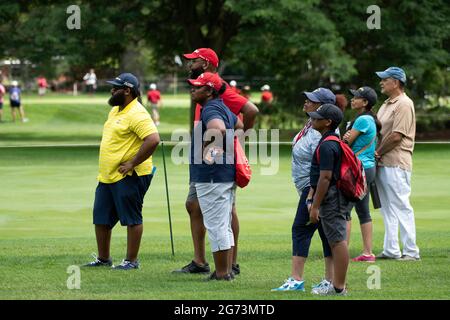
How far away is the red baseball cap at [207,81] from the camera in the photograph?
32.7 feet

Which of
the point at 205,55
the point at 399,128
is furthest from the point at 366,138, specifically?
the point at 205,55

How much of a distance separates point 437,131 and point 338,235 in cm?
3063

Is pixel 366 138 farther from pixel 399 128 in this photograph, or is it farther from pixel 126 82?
pixel 126 82

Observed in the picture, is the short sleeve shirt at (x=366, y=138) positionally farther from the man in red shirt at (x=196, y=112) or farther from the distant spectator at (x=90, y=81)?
the distant spectator at (x=90, y=81)

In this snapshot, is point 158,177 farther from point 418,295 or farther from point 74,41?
point 418,295

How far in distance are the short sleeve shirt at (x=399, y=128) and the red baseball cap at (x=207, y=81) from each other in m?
2.72

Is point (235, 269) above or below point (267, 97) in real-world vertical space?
above

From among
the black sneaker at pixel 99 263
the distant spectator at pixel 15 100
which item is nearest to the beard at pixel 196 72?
the black sneaker at pixel 99 263

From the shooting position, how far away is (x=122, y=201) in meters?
10.8

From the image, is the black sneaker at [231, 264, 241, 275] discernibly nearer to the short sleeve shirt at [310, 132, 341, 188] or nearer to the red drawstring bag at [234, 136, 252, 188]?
the red drawstring bag at [234, 136, 252, 188]

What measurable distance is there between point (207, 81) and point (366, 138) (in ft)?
7.76

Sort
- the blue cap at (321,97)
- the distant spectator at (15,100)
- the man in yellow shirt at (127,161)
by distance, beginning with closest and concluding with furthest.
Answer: the blue cap at (321,97) → the man in yellow shirt at (127,161) → the distant spectator at (15,100)

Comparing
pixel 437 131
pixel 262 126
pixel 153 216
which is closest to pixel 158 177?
pixel 153 216

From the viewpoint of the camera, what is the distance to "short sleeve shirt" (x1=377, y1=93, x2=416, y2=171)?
11992 mm
